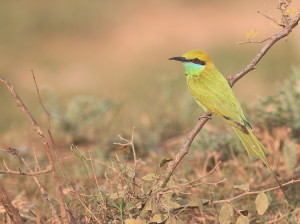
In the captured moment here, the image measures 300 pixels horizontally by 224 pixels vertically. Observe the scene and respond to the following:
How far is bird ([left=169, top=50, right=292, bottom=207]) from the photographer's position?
2.24 metres

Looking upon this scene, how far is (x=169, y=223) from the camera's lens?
184 centimetres

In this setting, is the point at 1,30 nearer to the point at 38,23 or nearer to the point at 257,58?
the point at 38,23

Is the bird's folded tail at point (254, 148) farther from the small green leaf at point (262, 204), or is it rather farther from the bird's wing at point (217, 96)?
the small green leaf at point (262, 204)

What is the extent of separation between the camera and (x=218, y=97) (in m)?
2.54

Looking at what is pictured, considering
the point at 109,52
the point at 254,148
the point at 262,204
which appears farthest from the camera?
the point at 109,52

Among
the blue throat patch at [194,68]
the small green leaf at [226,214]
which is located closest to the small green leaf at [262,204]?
the small green leaf at [226,214]

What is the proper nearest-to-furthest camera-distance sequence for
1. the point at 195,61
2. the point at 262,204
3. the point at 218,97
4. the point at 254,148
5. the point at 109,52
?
the point at 262,204 → the point at 254,148 → the point at 218,97 → the point at 195,61 → the point at 109,52

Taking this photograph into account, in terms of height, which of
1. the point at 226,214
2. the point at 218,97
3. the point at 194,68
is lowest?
the point at 226,214

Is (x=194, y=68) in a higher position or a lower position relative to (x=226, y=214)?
higher

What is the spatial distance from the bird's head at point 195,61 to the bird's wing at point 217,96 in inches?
2.3

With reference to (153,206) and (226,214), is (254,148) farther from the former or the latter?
(153,206)

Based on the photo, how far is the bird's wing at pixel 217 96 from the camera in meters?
2.41

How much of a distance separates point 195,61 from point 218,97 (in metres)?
0.37

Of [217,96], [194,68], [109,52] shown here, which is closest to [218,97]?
[217,96]
